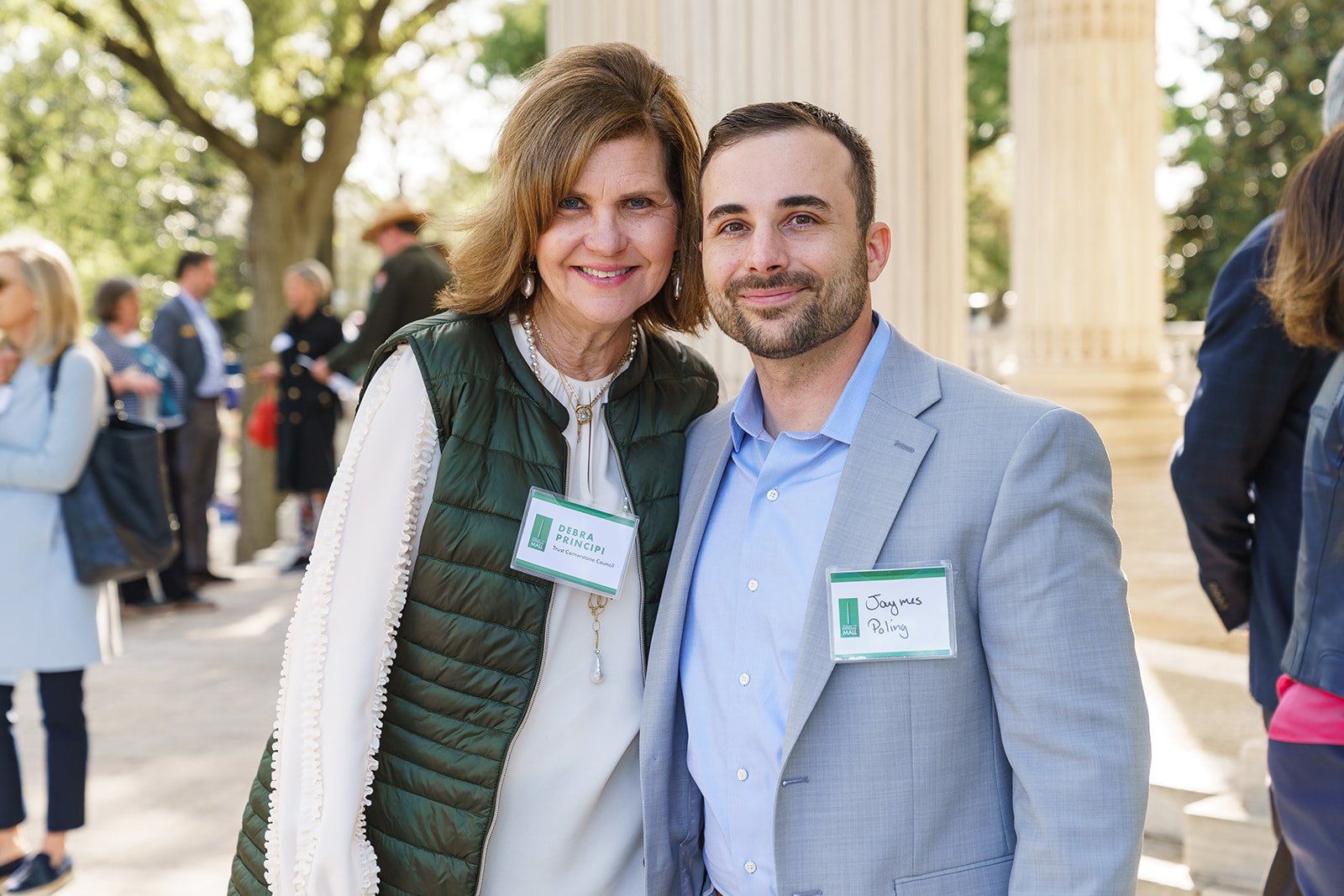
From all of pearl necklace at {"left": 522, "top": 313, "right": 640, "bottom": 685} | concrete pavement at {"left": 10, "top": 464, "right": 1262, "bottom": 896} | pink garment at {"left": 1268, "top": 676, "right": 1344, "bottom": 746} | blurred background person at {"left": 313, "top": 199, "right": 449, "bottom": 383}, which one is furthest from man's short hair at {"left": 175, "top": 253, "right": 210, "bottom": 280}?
pink garment at {"left": 1268, "top": 676, "right": 1344, "bottom": 746}

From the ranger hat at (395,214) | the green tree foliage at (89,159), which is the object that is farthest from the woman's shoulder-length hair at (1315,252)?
the green tree foliage at (89,159)

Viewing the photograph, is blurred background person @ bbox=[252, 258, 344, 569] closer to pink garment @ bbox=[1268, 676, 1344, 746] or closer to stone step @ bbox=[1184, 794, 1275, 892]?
stone step @ bbox=[1184, 794, 1275, 892]

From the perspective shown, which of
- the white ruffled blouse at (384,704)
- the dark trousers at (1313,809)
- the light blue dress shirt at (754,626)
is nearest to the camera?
the light blue dress shirt at (754,626)

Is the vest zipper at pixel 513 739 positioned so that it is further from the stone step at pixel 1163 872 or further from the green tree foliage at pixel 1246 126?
the green tree foliage at pixel 1246 126

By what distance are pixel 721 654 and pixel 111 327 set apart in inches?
272

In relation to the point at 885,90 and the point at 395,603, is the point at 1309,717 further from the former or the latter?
the point at 885,90

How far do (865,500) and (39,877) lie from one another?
362 cm

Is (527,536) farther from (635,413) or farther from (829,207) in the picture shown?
(829,207)

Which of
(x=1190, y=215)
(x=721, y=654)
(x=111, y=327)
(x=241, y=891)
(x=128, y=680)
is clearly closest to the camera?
(x=721, y=654)

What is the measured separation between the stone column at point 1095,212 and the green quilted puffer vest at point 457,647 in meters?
11.0

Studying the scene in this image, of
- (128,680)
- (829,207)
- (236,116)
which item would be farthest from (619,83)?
(236,116)

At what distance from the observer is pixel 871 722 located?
5.96 ft

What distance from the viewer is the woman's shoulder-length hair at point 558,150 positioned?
2.17 metres

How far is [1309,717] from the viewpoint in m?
2.21
